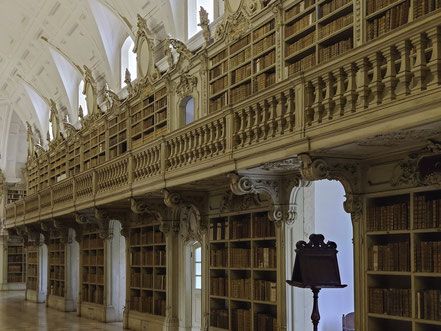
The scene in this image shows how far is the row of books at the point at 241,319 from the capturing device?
31.8 ft

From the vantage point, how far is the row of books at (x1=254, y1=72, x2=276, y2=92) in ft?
29.9

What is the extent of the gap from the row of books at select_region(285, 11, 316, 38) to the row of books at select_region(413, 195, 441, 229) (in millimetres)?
2870

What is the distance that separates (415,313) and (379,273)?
2.18ft

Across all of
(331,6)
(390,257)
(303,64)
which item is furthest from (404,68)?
(303,64)

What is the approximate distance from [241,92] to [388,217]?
3.55 meters

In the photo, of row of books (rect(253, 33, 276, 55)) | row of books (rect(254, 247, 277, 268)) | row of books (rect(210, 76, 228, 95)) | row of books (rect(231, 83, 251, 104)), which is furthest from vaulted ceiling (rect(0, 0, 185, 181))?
row of books (rect(254, 247, 277, 268))

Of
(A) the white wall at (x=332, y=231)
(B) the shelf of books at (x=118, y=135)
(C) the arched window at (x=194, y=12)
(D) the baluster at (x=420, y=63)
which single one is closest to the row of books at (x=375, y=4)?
(D) the baluster at (x=420, y=63)

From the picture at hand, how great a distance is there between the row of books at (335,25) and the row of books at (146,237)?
6559 millimetres

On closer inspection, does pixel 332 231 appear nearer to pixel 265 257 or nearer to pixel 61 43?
pixel 265 257

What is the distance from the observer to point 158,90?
516 inches

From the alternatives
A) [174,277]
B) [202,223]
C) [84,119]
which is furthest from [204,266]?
[84,119]

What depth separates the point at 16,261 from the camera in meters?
28.3

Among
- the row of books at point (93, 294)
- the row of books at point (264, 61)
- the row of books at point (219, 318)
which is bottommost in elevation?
the row of books at point (93, 294)

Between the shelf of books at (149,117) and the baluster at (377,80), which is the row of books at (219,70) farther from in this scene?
the baluster at (377,80)
